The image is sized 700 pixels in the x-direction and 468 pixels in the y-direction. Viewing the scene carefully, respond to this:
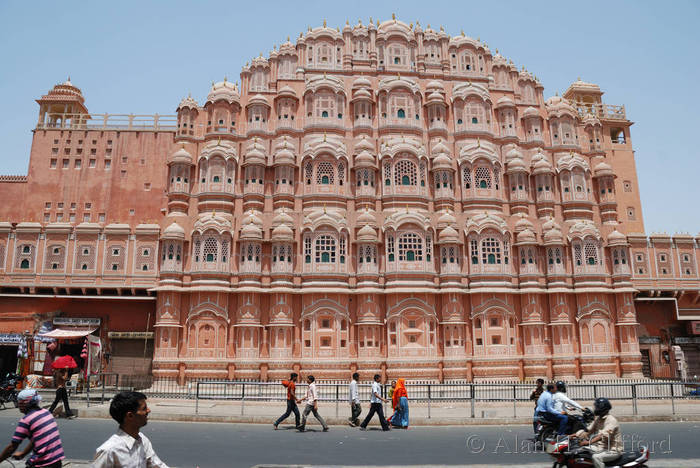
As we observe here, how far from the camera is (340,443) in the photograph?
13805 mm

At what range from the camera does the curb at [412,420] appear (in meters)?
17.4

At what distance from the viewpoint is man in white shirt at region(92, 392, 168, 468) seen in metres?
5.11

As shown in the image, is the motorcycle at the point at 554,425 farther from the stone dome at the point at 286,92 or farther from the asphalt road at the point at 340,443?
the stone dome at the point at 286,92

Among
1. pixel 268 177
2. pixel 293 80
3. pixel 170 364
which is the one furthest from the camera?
pixel 293 80

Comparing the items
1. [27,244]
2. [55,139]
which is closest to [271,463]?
[27,244]

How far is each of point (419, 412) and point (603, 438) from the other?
11715mm

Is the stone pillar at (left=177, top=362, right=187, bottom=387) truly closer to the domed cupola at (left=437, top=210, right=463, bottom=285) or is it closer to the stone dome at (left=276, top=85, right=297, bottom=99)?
the domed cupola at (left=437, top=210, right=463, bottom=285)

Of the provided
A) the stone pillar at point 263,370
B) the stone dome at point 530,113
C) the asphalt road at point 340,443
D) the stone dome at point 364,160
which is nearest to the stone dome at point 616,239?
the stone dome at point 530,113

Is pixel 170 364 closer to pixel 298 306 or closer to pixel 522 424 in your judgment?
pixel 298 306

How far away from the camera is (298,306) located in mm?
32000

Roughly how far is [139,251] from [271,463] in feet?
81.9

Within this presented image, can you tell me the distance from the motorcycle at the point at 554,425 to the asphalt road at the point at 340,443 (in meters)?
0.41

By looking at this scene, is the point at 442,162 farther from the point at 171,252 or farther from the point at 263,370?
the point at 171,252

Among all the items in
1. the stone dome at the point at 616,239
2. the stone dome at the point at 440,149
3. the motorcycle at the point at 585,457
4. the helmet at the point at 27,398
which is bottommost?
the motorcycle at the point at 585,457
